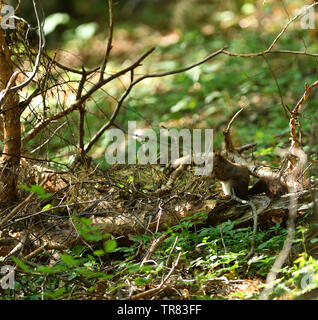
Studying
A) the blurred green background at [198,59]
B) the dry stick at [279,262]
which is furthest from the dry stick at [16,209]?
the dry stick at [279,262]

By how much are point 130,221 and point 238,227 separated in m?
0.76

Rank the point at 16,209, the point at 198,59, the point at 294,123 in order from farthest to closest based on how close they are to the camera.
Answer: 1. the point at 198,59
2. the point at 294,123
3. the point at 16,209

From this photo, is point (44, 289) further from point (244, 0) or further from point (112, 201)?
point (244, 0)

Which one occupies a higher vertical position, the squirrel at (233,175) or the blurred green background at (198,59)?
the blurred green background at (198,59)

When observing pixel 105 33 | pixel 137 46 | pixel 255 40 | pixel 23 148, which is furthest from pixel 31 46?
pixel 105 33

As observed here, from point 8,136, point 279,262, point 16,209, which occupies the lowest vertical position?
point 279,262

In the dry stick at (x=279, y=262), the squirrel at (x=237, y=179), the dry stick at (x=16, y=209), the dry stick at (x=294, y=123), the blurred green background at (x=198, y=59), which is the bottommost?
the dry stick at (x=279, y=262)

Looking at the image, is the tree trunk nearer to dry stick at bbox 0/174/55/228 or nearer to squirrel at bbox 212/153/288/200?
dry stick at bbox 0/174/55/228

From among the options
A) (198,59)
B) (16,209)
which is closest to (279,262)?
(16,209)

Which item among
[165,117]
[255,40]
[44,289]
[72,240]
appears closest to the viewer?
[44,289]

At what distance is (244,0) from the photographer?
1091cm

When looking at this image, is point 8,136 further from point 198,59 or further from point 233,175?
point 198,59

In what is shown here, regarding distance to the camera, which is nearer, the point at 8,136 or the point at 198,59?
the point at 8,136

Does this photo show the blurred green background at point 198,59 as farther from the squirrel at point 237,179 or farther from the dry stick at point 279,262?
the dry stick at point 279,262
